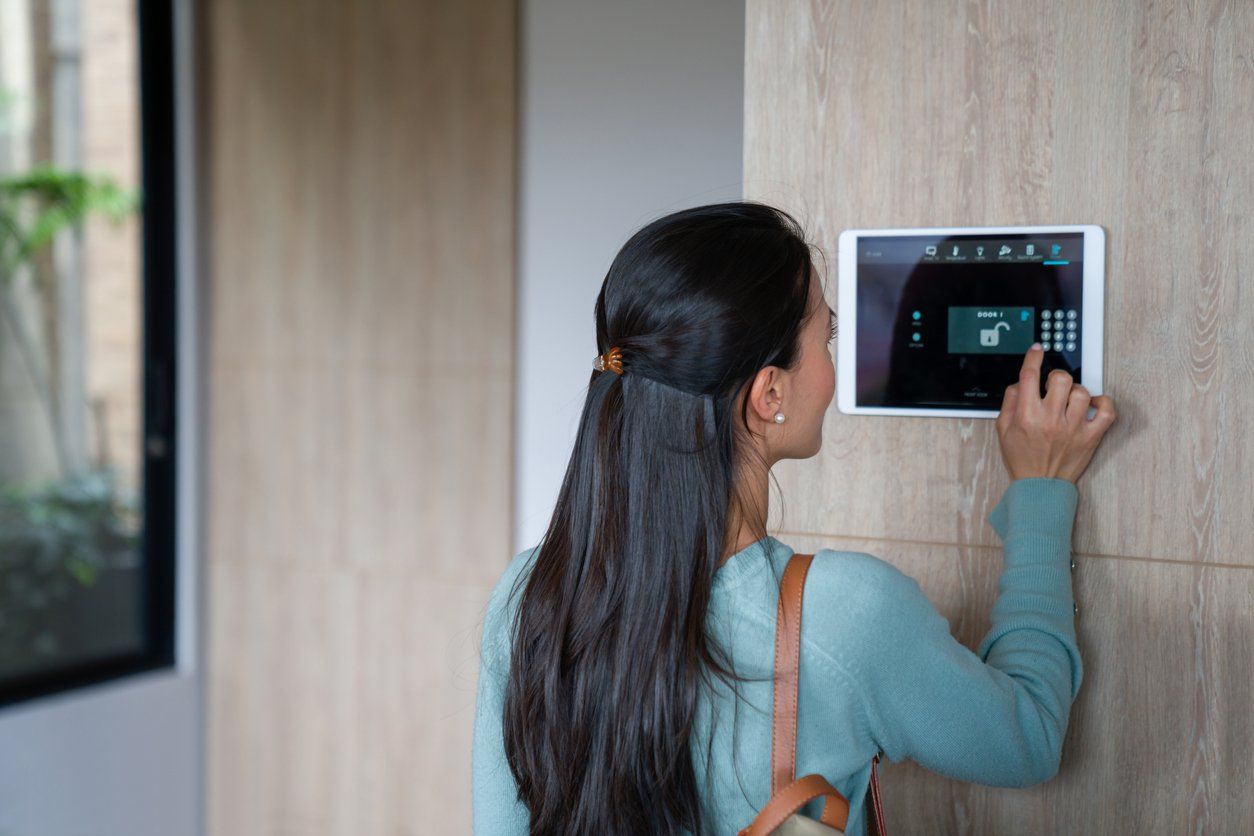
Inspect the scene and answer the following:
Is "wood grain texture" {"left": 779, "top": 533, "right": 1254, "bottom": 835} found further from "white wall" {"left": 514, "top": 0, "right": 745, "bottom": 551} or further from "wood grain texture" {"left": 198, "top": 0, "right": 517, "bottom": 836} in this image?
"wood grain texture" {"left": 198, "top": 0, "right": 517, "bottom": 836}

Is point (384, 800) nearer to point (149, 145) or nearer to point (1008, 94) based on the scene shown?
point (149, 145)

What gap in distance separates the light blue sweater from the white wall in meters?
1.68

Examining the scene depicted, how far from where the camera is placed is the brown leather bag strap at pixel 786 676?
1.03 meters

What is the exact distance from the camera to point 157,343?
10.6ft

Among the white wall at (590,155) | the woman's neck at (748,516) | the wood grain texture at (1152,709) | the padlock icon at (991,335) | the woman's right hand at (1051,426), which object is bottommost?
the wood grain texture at (1152,709)

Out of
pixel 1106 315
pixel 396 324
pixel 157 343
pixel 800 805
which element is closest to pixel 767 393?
pixel 800 805

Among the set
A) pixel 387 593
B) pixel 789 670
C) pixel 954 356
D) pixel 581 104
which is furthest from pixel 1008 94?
pixel 387 593

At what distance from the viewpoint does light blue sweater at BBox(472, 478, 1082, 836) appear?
1.02 meters

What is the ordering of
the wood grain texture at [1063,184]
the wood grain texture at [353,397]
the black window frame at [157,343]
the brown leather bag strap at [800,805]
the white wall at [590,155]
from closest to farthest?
the brown leather bag strap at [800,805] < the wood grain texture at [1063,184] < the white wall at [590,155] < the wood grain texture at [353,397] < the black window frame at [157,343]

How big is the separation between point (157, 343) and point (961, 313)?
249 centimetres

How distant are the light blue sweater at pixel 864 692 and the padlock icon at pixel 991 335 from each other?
37cm

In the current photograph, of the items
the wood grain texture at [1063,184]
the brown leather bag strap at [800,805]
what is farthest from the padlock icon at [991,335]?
the brown leather bag strap at [800,805]

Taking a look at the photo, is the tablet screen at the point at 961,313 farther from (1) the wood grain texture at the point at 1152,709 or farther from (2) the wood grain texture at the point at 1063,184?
(1) the wood grain texture at the point at 1152,709

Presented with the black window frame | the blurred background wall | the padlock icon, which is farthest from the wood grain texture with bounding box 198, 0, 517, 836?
the padlock icon
